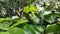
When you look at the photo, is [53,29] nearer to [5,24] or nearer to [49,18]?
[49,18]

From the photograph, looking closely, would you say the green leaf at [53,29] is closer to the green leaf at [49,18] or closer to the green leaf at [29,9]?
the green leaf at [49,18]

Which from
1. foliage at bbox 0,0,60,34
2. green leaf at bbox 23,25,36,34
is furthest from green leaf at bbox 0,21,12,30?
green leaf at bbox 23,25,36,34

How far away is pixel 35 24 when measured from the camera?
61.9 inches

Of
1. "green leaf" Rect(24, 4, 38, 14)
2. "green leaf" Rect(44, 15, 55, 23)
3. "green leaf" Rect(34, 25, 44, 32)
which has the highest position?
"green leaf" Rect(24, 4, 38, 14)

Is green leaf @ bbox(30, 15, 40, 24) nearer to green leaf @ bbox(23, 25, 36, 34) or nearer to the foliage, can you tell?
the foliage

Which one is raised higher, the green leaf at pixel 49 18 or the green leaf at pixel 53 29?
the green leaf at pixel 49 18

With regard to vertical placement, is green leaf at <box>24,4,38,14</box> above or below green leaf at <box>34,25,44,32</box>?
above

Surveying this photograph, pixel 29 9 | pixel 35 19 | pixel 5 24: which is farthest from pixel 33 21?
pixel 5 24

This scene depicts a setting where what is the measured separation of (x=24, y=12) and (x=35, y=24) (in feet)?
0.57

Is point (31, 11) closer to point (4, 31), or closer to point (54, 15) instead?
point (54, 15)

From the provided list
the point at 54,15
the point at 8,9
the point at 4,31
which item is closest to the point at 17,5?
the point at 8,9

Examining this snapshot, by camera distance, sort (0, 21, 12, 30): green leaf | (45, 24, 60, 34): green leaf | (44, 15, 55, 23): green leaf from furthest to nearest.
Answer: (44, 15, 55, 23): green leaf → (45, 24, 60, 34): green leaf → (0, 21, 12, 30): green leaf

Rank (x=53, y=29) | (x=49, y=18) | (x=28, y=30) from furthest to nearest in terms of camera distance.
→ 1. (x=49, y=18)
2. (x=53, y=29)
3. (x=28, y=30)

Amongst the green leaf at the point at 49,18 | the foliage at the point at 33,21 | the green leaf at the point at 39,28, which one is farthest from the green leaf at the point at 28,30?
the green leaf at the point at 49,18
